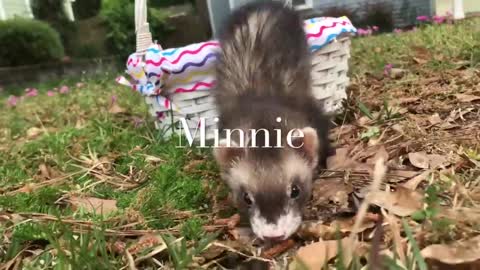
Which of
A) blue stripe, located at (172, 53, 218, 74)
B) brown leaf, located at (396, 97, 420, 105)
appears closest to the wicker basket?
blue stripe, located at (172, 53, 218, 74)

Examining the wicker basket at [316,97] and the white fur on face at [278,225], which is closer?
the white fur on face at [278,225]

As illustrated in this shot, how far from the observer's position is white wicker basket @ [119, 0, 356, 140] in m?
2.01

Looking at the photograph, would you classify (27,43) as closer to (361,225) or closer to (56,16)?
(56,16)

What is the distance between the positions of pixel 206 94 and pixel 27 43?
3182 millimetres

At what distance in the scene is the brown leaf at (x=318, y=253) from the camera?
1036mm

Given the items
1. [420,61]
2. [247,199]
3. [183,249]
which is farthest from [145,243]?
[420,61]

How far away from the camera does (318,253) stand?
3.53 ft

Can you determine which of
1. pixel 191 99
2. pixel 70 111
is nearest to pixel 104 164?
pixel 191 99

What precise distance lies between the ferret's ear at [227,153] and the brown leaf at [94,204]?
31 centimetres

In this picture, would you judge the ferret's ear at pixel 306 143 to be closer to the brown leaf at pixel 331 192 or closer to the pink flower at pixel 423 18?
the brown leaf at pixel 331 192

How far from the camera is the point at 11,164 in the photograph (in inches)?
84.9

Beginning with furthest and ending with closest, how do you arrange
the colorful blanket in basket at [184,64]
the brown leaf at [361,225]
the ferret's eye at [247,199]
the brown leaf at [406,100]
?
the brown leaf at [406,100] → the colorful blanket in basket at [184,64] → the ferret's eye at [247,199] → the brown leaf at [361,225]

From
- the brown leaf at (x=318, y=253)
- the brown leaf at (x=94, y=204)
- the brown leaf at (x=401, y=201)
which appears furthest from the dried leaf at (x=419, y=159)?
the brown leaf at (x=94, y=204)

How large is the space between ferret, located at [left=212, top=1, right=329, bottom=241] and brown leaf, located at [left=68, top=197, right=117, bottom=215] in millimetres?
320
